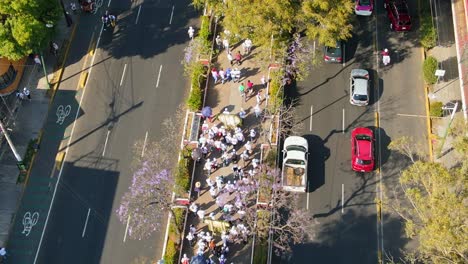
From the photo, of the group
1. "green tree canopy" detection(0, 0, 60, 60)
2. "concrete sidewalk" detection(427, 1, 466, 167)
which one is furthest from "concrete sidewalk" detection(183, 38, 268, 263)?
"green tree canopy" detection(0, 0, 60, 60)

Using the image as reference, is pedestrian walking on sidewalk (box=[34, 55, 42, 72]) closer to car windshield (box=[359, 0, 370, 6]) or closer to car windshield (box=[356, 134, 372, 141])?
car windshield (box=[356, 134, 372, 141])

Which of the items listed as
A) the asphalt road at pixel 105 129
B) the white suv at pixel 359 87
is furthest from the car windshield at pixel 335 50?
the asphalt road at pixel 105 129

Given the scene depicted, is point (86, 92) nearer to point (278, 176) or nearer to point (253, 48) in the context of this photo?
point (253, 48)

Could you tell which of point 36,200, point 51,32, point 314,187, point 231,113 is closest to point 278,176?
point 314,187

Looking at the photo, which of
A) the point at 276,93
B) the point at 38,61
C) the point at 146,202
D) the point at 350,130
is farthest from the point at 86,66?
the point at 350,130

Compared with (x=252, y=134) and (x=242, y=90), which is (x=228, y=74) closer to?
(x=242, y=90)

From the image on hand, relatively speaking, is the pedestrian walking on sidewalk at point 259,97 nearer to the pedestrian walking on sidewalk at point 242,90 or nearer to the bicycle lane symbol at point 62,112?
the pedestrian walking on sidewalk at point 242,90
